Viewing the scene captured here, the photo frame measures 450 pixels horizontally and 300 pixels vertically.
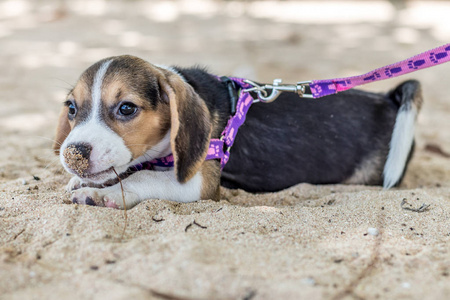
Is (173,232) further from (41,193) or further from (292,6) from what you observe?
(292,6)

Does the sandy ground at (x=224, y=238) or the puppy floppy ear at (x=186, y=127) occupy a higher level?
the puppy floppy ear at (x=186, y=127)

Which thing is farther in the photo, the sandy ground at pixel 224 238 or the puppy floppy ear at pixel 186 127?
the puppy floppy ear at pixel 186 127

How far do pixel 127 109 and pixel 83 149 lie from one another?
49cm

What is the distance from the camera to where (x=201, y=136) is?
332 cm

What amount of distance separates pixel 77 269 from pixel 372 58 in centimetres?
812

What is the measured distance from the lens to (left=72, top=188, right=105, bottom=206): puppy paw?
303 cm

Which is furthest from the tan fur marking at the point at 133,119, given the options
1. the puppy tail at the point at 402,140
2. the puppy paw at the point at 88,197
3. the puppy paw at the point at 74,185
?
the puppy tail at the point at 402,140

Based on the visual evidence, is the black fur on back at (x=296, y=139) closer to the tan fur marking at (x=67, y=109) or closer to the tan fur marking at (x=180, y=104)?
the tan fur marking at (x=180, y=104)

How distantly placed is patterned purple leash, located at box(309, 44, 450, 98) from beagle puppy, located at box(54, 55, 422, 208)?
23 centimetres

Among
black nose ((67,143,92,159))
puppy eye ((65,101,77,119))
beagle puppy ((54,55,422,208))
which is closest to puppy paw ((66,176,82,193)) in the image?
beagle puppy ((54,55,422,208))

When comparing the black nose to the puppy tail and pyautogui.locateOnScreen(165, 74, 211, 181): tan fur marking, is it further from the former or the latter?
the puppy tail

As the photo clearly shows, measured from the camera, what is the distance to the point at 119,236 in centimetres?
Answer: 260

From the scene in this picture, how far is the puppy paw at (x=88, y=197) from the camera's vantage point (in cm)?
303

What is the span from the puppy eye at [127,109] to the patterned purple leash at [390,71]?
4.97ft
